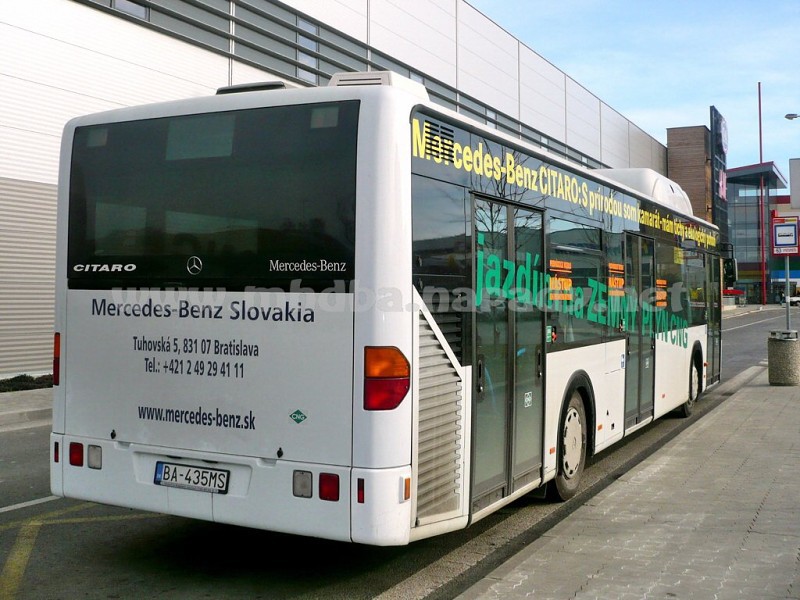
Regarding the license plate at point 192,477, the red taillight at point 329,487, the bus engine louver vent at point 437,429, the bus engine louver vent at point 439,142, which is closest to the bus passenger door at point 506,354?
the bus engine louver vent at point 437,429

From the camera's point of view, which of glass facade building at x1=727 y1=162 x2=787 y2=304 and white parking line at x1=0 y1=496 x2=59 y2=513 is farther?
glass facade building at x1=727 y1=162 x2=787 y2=304

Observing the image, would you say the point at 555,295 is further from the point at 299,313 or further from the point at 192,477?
the point at 192,477

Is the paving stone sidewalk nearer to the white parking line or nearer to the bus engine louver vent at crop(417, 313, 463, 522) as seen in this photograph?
the bus engine louver vent at crop(417, 313, 463, 522)

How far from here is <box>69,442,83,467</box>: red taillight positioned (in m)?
5.26

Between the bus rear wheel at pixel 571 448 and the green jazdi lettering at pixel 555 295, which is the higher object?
the green jazdi lettering at pixel 555 295

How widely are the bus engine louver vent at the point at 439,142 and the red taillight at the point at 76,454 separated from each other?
2.84m

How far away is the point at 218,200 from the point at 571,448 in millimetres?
3799

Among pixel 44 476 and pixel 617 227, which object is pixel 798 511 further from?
pixel 44 476

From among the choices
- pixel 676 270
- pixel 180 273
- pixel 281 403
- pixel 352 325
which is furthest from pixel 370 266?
pixel 676 270

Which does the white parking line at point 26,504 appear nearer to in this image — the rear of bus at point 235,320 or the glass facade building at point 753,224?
the rear of bus at point 235,320

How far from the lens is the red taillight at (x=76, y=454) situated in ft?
17.3

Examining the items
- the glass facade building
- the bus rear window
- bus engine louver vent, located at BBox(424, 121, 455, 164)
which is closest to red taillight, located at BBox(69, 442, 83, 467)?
the bus rear window

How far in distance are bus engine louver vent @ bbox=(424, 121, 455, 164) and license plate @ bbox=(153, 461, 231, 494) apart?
2186 millimetres

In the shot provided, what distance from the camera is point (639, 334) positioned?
918 centimetres
